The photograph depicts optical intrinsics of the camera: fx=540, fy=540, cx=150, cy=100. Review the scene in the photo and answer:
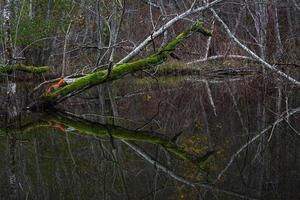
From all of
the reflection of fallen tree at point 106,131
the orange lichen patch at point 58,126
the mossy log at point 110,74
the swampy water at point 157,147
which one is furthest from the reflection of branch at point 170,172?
the mossy log at point 110,74

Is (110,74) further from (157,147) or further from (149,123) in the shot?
(157,147)

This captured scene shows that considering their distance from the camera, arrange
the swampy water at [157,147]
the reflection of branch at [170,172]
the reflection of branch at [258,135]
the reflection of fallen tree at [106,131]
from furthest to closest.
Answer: the reflection of fallen tree at [106,131] → the reflection of branch at [258,135] → the swampy water at [157,147] → the reflection of branch at [170,172]

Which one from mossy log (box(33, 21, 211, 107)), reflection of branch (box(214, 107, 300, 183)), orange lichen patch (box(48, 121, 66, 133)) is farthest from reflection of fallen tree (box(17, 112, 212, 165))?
mossy log (box(33, 21, 211, 107))

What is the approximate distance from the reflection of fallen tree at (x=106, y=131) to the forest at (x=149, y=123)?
18mm

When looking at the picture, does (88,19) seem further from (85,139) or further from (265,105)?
(85,139)

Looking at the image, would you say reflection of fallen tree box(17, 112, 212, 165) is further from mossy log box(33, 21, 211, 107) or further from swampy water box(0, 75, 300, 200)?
mossy log box(33, 21, 211, 107)

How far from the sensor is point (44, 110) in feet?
36.1

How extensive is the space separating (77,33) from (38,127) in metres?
11.5

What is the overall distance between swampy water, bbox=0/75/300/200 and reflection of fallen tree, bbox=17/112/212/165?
0.02 m

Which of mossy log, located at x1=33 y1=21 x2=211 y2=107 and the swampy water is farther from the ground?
mossy log, located at x1=33 y1=21 x2=211 y2=107

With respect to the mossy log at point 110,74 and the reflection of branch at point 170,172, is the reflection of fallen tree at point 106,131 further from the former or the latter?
the mossy log at point 110,74

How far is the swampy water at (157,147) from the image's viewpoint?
5.64m

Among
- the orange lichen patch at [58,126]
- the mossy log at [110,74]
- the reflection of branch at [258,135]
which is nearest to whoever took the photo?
the reflection of branch at [258,135]

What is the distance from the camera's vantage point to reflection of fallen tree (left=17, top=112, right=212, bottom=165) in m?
7.39
